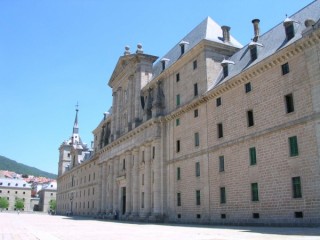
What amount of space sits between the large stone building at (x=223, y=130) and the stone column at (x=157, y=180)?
116 mm

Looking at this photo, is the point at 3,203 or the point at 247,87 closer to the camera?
the point at 247,87

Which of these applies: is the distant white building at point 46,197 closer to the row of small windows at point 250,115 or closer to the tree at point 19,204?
the tree at point 19,204

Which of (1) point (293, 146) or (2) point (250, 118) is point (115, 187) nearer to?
(2) point (250, 118)

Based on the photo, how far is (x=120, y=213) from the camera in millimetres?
51938

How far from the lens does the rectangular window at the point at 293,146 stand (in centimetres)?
2453

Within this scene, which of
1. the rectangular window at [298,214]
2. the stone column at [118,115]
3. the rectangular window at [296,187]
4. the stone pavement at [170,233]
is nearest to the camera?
the stone pavement at [170,233]

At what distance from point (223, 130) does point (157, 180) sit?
39.6 ft

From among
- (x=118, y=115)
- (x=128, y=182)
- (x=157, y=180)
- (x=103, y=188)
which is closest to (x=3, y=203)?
(x=103, y=188)

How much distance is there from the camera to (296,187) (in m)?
24.1

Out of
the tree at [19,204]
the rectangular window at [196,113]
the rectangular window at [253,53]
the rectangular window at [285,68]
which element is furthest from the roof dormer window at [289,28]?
the tree at [19,204]

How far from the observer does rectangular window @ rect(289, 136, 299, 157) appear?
24531mm

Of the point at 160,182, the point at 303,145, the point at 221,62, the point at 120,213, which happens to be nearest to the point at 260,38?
the point at 221,62

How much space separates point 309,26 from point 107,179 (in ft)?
143

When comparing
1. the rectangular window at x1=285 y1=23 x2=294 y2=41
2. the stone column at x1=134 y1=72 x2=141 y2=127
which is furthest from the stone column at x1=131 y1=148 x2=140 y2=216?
the rectangular window at x1=285 y1=23 x2=294 y2=41
